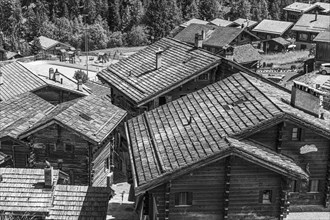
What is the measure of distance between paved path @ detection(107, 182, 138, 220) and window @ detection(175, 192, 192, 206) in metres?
6.42

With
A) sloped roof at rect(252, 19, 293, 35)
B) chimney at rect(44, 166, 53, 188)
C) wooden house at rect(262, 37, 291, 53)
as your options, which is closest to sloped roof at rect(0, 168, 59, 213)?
chimney at rect(44, 166, 53, 188)

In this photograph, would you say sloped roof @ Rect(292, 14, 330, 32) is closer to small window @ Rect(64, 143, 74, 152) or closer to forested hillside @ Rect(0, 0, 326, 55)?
forested hillside @ Rect(0, 0, 326, 55)

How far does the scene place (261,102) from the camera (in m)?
26.0

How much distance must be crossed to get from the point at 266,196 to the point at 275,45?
8253 cm

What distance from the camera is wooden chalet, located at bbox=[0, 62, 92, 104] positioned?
41.7 metres

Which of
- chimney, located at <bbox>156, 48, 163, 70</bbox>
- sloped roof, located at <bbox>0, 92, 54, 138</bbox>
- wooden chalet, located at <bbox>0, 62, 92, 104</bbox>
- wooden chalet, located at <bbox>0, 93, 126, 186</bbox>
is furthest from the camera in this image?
wooden chalet, located at <bbox>0, 62, 92, 104</bbox>

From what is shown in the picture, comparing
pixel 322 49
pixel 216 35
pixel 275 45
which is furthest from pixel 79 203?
pixel 275 45

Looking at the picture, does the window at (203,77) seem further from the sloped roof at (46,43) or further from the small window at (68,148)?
the sloped roof at (46,43)

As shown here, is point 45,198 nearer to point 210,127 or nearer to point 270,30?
point 210,127

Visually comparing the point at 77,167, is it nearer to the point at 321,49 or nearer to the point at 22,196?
the point at 22,196

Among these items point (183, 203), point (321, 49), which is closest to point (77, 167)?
point (183, 203)

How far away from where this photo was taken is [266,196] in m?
24.4

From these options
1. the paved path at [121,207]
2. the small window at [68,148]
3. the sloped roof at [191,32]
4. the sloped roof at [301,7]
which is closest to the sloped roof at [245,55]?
the sloped roof at [191,32]

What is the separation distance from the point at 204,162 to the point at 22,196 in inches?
363
